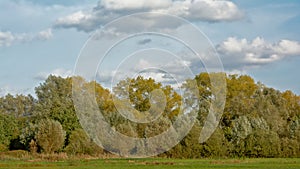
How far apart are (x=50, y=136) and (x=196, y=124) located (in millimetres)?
19044

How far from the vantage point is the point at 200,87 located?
8662 centimetres

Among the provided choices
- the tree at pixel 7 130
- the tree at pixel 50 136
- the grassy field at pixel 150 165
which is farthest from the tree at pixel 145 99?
the grassy field at pixel 150 165

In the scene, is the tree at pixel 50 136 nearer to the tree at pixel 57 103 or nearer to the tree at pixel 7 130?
the tree at pixel 57 103

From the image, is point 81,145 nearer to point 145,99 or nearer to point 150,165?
point 145,99

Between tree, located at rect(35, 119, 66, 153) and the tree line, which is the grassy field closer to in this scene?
the tree line

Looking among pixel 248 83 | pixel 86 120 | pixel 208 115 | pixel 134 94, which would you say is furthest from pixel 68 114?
pixel 248 83

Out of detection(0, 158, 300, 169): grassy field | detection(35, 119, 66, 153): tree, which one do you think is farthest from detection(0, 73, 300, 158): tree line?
detection(0, 158, 300, 169): grassy field

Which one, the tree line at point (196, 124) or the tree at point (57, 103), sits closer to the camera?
the tree line at point (196, 124)

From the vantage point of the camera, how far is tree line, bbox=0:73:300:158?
71.6m

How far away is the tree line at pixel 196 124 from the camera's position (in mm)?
71625

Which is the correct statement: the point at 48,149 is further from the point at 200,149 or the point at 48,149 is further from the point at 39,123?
the point at 200,149

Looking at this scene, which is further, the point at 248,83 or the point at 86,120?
the point at 248,83

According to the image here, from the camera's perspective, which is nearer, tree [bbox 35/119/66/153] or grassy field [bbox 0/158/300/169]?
grassy field [bbox 0/158/300/169]

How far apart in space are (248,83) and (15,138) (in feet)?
121
